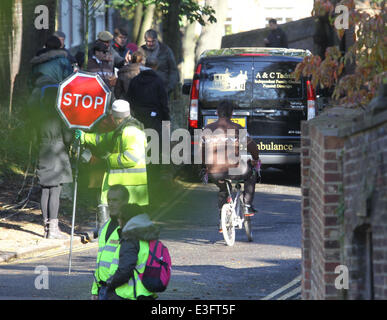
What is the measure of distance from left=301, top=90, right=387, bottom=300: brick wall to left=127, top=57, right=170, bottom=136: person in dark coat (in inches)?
307

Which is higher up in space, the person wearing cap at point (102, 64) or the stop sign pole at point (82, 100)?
the person wearing cap at point (102, 64)

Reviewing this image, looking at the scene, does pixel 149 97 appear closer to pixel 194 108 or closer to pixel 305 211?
pixel 194 108

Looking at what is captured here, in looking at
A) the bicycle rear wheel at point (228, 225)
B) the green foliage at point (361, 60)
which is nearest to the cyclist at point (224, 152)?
the bicycle rear wheel at point (228, 225)

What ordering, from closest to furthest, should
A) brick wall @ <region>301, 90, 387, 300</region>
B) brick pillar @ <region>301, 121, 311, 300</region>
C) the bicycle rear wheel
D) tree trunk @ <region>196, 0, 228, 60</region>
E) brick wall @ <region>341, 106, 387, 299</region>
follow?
brick wall @ <region>341, 106, 387, 299</region> < brick wall @ <region>301, 90, 387, 300</region> < brick pillar @ <region>301, 121, 311, 300</region> < the bicycle rear wheel < tree trunk @ <region>196, 0, 228, 60</region>

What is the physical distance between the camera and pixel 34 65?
14688mm

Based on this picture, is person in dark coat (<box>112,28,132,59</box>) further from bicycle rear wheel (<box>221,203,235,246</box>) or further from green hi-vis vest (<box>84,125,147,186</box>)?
green hi-vis vest (<box>84,125,147,186</box>)

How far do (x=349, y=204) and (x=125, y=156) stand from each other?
435 centimetres

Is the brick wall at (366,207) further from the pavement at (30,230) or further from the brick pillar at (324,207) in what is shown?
the pavement at (30,230)

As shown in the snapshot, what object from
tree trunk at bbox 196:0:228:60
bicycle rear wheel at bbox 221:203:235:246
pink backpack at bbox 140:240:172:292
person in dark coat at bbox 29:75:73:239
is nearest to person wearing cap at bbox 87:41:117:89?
person in dark coat at bbox 29:75:73:239

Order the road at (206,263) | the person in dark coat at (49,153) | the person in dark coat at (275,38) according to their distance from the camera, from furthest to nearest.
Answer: the person in dark coat at (275,38) → the person in dark coat at (49,153) → the road at (206,263)

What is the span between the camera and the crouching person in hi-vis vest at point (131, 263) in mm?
6926

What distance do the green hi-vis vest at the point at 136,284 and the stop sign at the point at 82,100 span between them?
584cm

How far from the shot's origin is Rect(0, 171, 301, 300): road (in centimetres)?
989
